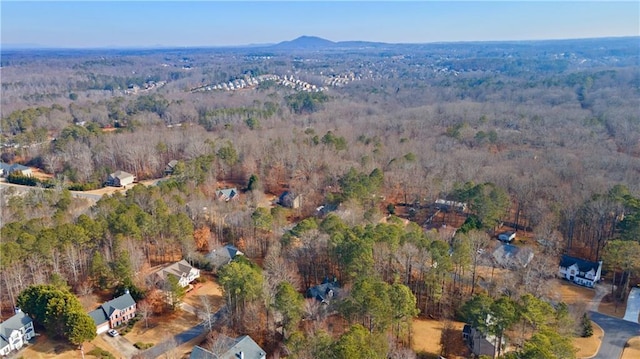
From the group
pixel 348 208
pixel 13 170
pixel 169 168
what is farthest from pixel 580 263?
pixel 13 170

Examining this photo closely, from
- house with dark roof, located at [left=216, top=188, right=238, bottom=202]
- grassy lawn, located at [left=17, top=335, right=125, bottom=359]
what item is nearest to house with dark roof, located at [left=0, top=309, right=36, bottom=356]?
grassy lawn, located at [left=17, top=335, right=125, bottom=359]

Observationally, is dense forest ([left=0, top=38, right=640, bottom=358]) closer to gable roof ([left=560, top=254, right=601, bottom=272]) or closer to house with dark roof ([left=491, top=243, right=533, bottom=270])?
gable roof ([left=560, top=254, right=601, bottom=272])

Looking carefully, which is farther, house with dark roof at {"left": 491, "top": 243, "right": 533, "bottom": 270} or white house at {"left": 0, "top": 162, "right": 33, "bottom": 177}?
white house at {"left": 0, "top": 162, "right": 33, "bottom": 177}

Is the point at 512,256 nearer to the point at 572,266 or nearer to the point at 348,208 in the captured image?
the point at 572,266

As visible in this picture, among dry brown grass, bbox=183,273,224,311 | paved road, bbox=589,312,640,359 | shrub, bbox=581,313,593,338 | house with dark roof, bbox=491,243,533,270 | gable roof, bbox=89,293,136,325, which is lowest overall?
dry brown grass, bbox=183,273,224,311

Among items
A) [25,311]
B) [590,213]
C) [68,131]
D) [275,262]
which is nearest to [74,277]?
[25,311]

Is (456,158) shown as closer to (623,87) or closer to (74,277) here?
A: (74,277)
